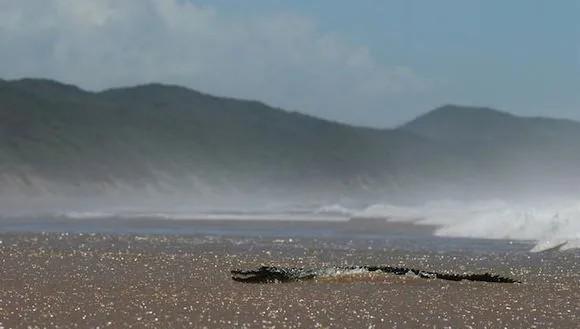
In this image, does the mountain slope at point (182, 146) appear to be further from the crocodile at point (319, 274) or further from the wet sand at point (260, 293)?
the crocodile at point (319, 274)

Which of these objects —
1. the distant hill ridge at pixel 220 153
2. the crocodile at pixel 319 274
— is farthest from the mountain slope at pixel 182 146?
the crocodile at pixel 319 274

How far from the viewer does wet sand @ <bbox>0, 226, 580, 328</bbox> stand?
32.7 ft

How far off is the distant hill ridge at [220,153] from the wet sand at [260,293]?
81.6 meters

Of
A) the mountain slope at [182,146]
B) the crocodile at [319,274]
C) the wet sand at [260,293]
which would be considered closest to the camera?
the wet sand at [260,293]

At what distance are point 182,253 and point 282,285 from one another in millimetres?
5440

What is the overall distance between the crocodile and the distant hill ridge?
279 feet

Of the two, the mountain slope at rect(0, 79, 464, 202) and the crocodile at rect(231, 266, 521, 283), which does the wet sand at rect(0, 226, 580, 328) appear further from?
the mountain slope at rect(0, 79, 464, 202)

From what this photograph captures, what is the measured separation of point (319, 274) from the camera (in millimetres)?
13281

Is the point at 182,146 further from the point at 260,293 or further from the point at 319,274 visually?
the point at 260,293

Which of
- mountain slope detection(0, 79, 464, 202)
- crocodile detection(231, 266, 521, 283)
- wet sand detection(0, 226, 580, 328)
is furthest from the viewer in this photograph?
mountain slope detection(0, 79, 464, 202)

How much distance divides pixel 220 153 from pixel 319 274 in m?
122

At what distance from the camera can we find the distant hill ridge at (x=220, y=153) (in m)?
110

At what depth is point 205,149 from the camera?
13462cm

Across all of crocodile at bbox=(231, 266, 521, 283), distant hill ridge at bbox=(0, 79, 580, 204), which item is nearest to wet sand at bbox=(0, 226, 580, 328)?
crocodile at bbox=(231, 266, 521, 283)
